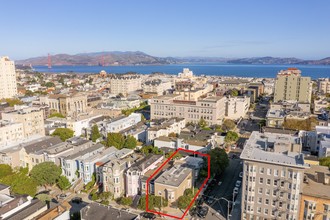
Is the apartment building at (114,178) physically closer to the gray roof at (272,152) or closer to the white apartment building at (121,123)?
the gray roof at (272,152)

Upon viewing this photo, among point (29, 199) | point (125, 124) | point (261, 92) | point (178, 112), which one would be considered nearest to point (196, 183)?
point (29, 199)

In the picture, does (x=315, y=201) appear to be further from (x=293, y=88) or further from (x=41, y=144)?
(x=293, y=88)

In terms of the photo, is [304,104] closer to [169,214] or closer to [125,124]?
[125,124]

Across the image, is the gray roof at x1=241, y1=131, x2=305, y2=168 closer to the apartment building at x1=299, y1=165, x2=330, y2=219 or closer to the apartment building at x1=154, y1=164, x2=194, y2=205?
the apartment building at x1=299, y1=165, x2=330, y2=219

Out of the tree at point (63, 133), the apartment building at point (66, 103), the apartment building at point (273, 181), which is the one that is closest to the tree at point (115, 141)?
the tree at point (63, 133)

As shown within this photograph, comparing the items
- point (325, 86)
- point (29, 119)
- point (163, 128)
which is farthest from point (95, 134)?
point (325, 86)
